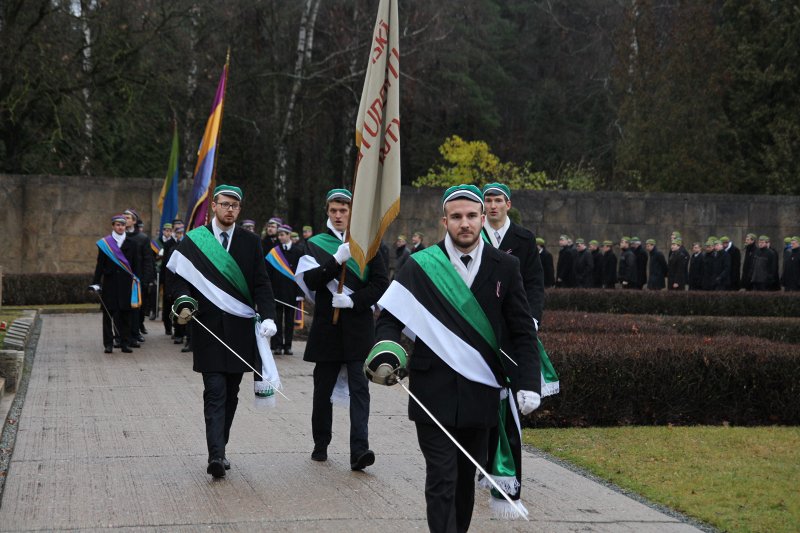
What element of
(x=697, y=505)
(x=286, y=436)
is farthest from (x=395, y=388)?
(x=697, y=505)

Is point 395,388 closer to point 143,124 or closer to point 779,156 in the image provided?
point 143,124

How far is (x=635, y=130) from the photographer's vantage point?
32.8m

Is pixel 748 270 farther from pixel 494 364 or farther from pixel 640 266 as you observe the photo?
pixel 494 364

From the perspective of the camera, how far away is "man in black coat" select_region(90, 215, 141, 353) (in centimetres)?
1622

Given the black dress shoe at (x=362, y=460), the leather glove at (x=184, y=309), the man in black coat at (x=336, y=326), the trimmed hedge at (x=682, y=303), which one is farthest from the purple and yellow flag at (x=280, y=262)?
the black dress shoe at (x=362, y=460)

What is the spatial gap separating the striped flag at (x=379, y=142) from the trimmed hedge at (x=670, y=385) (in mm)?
2910

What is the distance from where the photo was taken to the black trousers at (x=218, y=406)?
7.62 meters

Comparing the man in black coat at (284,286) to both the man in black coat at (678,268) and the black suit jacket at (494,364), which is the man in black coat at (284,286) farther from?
the black suit jacket at (494,364)

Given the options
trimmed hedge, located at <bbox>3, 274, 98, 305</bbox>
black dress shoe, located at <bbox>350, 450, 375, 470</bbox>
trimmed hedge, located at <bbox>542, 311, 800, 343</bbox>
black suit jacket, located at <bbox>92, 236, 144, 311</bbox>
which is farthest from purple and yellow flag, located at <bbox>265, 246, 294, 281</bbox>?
trimmed hedge, located at <bbox>3, 274, 98, 305</bbox>

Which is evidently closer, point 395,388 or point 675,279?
point 395,388

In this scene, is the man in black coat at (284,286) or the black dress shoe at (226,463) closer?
the black dress shoe at (226,463)

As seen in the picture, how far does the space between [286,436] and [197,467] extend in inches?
58.7

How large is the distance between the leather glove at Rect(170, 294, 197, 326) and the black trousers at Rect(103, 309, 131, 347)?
8.80 metres

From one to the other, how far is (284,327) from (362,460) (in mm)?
9371
